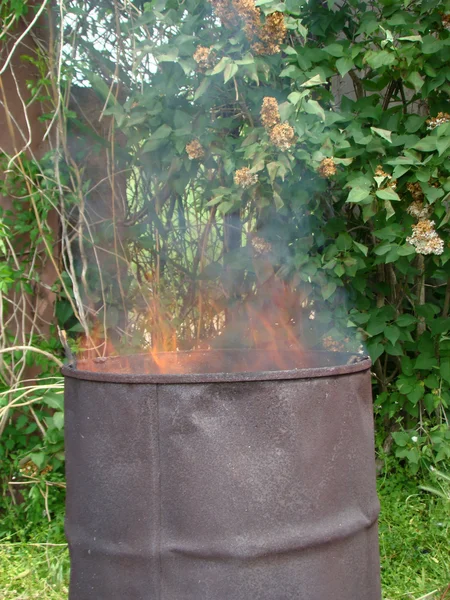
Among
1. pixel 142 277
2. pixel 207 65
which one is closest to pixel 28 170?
pixel 142 277

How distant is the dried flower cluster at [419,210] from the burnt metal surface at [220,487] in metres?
0.97

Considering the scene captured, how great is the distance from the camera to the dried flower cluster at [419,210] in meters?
2.35

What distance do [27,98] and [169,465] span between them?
189cm

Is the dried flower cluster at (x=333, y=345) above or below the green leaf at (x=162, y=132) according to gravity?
below

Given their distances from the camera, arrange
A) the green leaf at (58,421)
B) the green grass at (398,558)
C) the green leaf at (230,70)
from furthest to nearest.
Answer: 1. the green leaf at (58,421)
2. the green grass at (398,558)
3. the green leaf at (230,70)

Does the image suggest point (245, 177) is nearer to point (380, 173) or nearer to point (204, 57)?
point (204, 57)

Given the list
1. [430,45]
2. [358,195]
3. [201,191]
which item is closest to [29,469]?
[201,191]

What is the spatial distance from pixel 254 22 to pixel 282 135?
0.30 meters

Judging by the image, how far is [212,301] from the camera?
274 centimetres

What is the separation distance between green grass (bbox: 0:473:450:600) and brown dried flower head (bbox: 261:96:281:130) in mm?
1362

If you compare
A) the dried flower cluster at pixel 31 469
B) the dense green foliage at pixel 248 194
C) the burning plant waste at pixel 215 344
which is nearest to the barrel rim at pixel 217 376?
the burning plant waste at pixel 215 344

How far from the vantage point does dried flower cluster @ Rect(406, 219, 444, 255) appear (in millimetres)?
2281

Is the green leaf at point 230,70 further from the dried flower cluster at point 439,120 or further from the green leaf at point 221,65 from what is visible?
the dried flower cluster at point 439,120

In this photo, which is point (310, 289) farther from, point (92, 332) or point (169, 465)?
point (169, 465)
